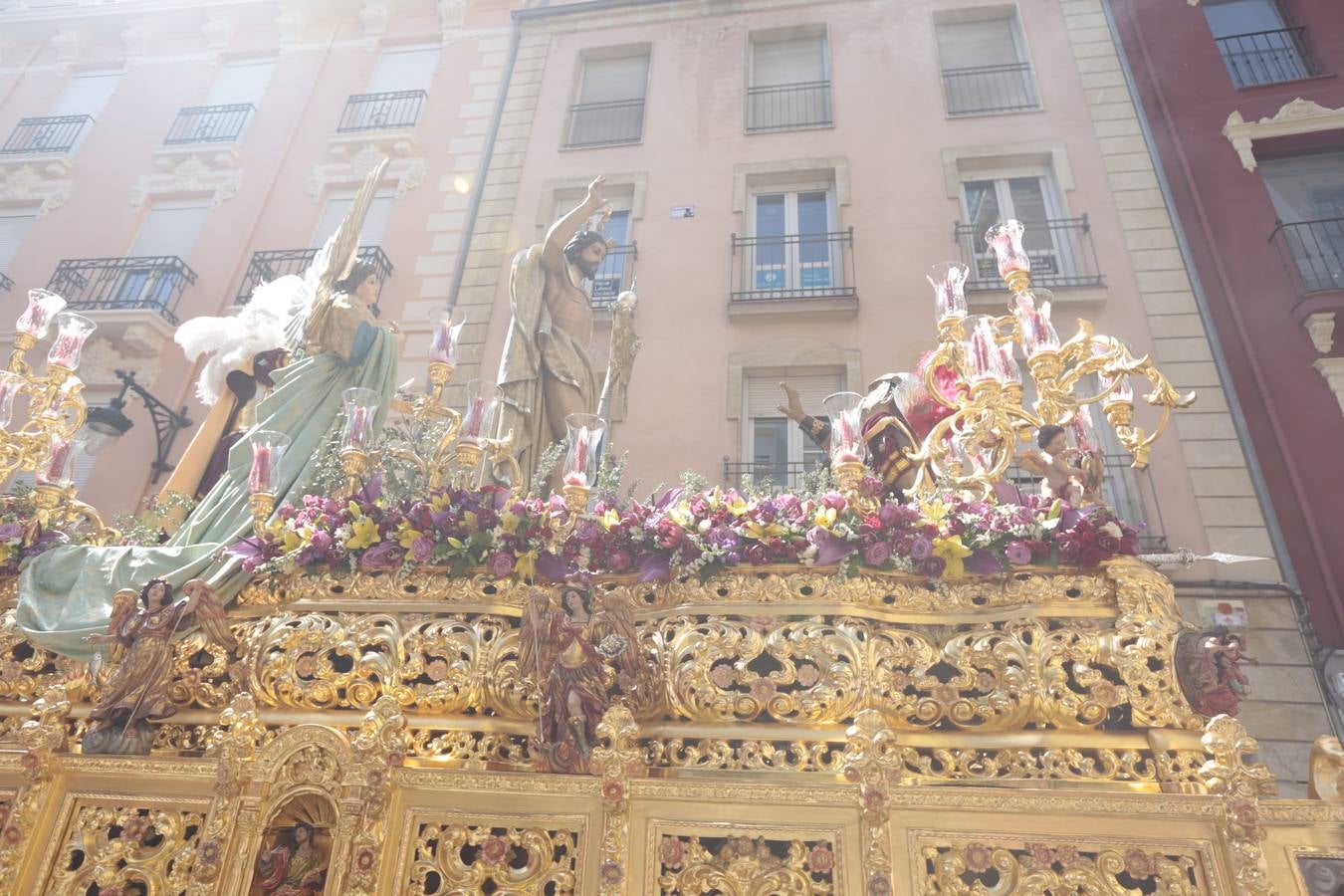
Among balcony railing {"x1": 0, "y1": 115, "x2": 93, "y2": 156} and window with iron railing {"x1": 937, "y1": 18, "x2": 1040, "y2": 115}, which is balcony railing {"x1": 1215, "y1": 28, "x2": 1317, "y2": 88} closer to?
window with iron railing {"x1": 937, "y1": 18, "x2": 1040, "y2": 115}

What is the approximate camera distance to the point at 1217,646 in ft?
8.06

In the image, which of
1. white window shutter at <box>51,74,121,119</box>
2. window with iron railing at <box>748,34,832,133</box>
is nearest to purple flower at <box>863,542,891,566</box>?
window with iron railing at <box>748,34,832,133</box>

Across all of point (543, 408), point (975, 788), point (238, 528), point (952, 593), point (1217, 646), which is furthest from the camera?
point (543, 408)

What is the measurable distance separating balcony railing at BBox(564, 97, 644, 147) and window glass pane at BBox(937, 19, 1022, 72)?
4.27 m

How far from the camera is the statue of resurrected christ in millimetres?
4516

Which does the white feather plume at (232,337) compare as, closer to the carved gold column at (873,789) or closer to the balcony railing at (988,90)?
the carved gold column at (873,789)

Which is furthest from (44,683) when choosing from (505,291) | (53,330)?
(53,330)

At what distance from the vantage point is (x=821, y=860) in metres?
2.21

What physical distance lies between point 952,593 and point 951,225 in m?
7.33

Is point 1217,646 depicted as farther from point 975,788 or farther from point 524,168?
point 524,168

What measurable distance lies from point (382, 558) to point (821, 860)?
1978mm

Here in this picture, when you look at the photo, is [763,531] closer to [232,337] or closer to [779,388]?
[232,337]

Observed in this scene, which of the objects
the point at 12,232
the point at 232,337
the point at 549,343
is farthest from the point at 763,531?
the point at 12,232

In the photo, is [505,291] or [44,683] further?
[505,291]
